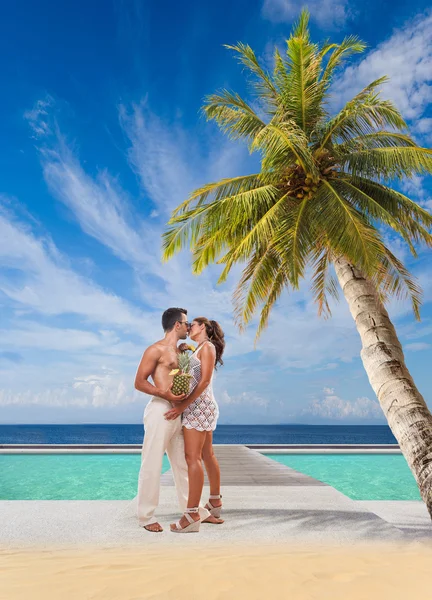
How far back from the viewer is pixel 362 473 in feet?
41.5

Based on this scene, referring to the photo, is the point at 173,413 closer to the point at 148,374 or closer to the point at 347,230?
the point at 148,374

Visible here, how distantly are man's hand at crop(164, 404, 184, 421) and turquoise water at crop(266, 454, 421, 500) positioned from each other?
23.4 ft

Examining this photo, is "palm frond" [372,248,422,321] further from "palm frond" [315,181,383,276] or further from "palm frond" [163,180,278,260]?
"palm frond" [163,180,278,260]

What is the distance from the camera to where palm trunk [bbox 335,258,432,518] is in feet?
15.3

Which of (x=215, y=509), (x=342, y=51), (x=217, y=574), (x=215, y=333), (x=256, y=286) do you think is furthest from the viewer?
(x=342, y=51)

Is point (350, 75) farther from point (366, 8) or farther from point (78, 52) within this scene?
point (78, 52)

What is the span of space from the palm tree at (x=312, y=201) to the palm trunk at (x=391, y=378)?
0.06ft

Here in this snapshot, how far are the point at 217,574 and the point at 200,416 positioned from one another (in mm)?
1733

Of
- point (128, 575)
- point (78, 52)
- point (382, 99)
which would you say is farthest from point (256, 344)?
point (78, 52)

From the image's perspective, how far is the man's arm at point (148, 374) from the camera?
13.1 ft

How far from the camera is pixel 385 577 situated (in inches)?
94.9

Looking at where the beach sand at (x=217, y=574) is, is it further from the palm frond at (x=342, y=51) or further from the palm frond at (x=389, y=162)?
the palm frond at (x=342, y=51)

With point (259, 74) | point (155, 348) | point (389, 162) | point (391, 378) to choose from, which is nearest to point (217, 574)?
point (155, 348)

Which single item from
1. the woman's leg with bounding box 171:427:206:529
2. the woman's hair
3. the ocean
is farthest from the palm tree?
the ocean
